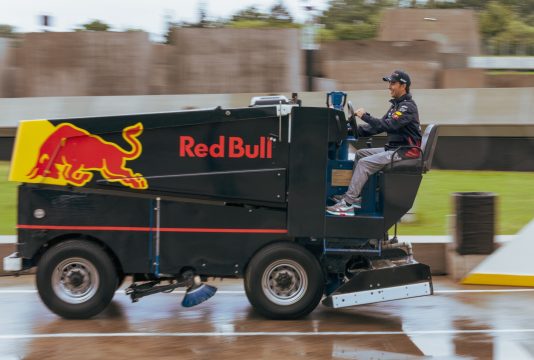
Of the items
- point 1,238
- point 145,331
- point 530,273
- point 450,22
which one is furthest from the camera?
point 450,22

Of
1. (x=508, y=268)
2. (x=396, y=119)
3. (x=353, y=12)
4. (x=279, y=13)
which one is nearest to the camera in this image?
(x=396, y=119)

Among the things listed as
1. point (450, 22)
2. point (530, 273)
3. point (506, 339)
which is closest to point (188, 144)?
point (506, 339)

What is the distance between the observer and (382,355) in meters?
7.14

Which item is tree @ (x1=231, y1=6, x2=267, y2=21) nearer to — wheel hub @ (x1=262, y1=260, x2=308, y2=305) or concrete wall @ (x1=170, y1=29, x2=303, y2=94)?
concrete wall @ (x1=170, y1=29, x2=303, y2=94)

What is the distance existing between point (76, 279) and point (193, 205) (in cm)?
140

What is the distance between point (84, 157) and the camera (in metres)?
8.17

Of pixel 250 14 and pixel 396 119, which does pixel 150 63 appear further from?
pixel 250 14

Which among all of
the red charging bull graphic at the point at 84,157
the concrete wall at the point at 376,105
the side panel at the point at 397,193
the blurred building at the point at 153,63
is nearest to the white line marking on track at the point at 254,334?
the side panel at the point at 397,193

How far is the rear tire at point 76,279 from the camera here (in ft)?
26.9

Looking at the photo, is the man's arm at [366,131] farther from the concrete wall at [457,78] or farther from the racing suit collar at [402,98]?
the concrete wall at [457,78]

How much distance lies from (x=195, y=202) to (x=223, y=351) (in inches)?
67.1

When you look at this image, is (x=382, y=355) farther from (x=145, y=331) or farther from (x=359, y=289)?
(x=145, y=331)

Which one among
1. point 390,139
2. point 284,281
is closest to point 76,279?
point 284,281

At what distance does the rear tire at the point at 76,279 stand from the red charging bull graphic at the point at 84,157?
696 millimetres
